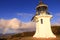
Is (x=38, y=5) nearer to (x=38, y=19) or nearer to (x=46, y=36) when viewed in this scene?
(x=38, y=19)

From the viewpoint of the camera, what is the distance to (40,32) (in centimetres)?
1673

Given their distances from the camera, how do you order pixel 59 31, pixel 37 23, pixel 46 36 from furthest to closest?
1. pixel 59 31
2. pixel 37 23
3. pixel 46 36

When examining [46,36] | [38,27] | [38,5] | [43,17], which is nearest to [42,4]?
[38,5]

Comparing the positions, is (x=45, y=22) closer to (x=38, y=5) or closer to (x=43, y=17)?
(x=43, y=17)

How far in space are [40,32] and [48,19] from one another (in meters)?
2.10

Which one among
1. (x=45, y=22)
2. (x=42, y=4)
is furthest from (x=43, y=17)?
(x=42, y=4)

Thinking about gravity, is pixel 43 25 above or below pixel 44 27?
above

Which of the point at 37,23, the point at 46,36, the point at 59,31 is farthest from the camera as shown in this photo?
the point at 59,31

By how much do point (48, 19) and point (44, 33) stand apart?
6.56ft

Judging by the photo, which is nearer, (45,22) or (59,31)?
(45,22)

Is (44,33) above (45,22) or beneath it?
beneath

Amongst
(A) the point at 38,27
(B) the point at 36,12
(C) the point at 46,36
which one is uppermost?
(B) the point at 36,12

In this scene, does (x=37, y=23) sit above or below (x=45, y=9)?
below

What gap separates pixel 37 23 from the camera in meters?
17.6
